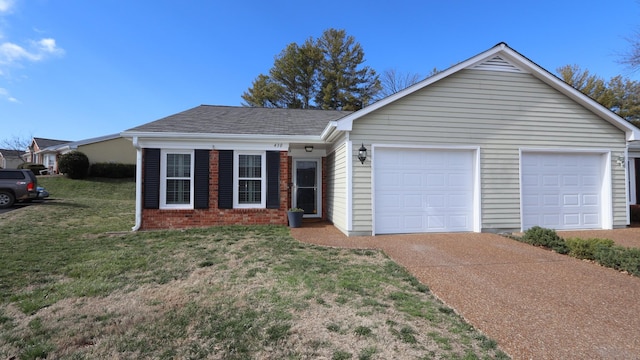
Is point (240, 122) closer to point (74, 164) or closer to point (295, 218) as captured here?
point (295, 218)

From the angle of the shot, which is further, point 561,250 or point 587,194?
point 587,194

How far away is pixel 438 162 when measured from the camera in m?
7.93

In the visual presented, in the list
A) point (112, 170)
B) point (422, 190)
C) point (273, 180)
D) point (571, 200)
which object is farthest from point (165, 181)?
point (112, 170)

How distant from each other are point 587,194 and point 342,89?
22430 mm

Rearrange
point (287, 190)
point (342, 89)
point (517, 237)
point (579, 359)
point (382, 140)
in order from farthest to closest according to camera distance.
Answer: point (342, 89) → point (287, 190) → point (382, 140) → point (517, 237) → point (579, 359)

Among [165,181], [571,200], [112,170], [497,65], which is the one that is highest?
[497,65]

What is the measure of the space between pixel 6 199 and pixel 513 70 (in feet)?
62.5

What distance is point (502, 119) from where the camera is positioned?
26.5 ft

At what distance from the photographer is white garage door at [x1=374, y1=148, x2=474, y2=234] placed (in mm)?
7719

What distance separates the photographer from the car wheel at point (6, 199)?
42.2 feet

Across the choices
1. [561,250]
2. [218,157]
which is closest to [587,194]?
[561,250]

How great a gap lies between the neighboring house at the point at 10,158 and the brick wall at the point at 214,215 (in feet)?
136

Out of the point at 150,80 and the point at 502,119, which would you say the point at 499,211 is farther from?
the point at 150,80

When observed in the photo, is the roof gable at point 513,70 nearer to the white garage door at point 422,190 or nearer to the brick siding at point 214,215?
the white garage door at point 422,190
